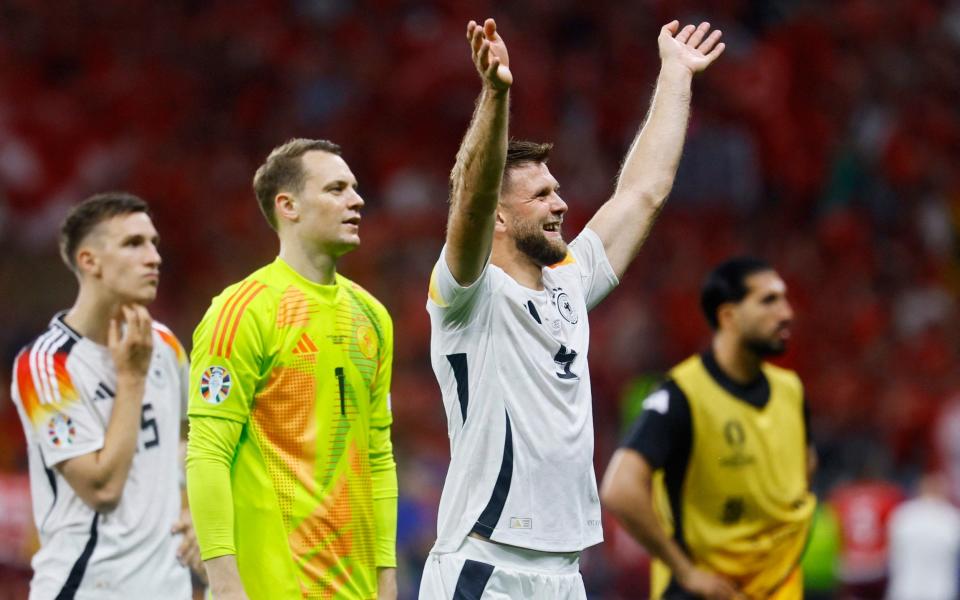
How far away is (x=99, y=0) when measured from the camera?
1589cm

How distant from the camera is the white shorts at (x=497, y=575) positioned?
455 centimetres

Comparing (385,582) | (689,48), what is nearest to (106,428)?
A: (385,582)

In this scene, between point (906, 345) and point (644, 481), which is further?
point (906, 345)

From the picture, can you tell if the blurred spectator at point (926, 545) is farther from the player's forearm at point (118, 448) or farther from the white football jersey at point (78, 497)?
the player's forearm at point (118, 448)

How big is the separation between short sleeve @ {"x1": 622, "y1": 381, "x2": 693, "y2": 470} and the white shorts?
6.74ft

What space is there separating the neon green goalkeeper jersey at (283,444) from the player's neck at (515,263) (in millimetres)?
648

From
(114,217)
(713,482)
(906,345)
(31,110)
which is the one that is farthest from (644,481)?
(31,110)

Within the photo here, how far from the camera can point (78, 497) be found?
5656mm

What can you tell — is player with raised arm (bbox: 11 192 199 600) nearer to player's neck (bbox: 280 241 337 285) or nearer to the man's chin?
player's neck (bbox: 280 241 337 285)

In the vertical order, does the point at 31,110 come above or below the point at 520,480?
above

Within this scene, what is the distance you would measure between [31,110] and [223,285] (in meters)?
2.91

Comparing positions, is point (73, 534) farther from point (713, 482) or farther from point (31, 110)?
point (31, 110)

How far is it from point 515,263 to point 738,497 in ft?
7.91

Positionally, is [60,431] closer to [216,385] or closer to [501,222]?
[216,385]
